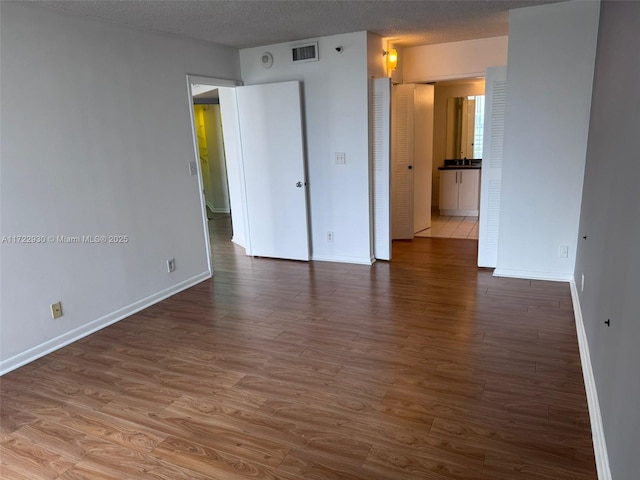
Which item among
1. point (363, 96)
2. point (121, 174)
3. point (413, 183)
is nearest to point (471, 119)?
point (413, 183)

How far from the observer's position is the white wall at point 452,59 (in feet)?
16.0

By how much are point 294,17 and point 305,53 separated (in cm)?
99

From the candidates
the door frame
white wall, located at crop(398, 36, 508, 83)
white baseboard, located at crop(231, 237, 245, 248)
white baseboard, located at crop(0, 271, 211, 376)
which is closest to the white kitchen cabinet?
white wall, located at crop(398, 36, 508, 83)

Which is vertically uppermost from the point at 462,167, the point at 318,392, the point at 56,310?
the point at 462,167

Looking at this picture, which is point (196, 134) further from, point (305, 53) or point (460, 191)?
point (460, 191)

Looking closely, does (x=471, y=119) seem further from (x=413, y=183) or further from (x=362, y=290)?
(x=362, y=290)

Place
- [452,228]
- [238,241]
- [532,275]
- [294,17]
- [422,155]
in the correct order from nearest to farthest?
[294,17]
[532,275]
[422,155]
[238,241]
[452,228]

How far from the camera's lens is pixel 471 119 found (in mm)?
7621

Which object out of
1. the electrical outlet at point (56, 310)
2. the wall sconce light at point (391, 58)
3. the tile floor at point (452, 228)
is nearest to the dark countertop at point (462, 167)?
the tile floor at point (452, 228)

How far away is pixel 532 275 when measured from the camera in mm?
4156

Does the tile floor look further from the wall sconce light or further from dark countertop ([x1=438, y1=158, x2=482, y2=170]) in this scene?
the wall sconce light

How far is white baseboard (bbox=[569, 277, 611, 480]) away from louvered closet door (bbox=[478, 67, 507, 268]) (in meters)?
1.29

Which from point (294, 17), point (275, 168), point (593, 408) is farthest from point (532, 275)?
point (294, 17)

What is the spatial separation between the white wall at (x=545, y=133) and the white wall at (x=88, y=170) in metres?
3.01
